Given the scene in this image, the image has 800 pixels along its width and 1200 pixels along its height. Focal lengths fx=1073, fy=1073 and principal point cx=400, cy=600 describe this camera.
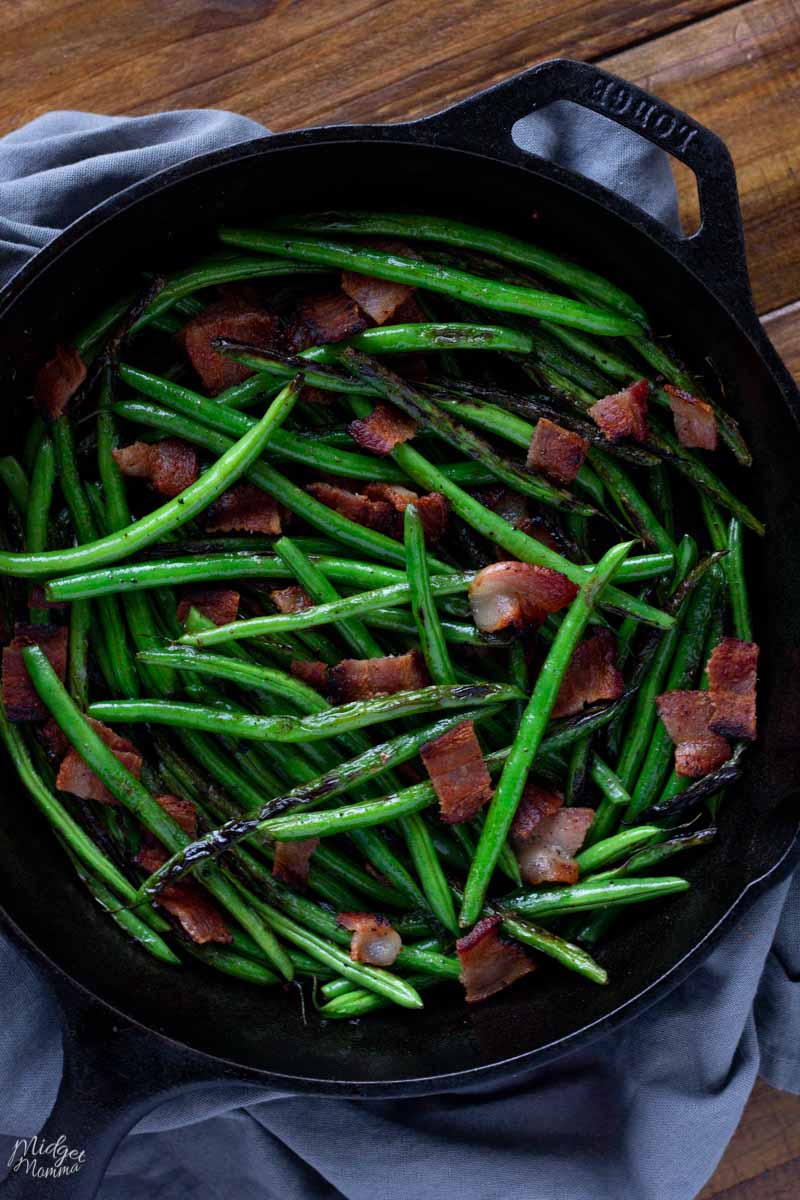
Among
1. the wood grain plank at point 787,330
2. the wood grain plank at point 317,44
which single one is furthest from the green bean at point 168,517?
the wood grain plank at point 787,330

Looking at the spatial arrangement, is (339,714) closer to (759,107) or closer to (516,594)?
(516,594)

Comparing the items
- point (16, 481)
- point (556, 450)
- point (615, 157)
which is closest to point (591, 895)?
point (556, 450)

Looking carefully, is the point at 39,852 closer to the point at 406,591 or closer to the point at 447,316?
the point at 406,591

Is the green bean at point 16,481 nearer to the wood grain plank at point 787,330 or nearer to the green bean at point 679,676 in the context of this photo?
the green bean at point 679,676

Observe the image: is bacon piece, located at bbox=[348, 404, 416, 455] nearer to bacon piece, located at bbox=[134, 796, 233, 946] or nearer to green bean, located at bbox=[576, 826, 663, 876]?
bacon piece, located at bbox=[134, 796, 233, 946]

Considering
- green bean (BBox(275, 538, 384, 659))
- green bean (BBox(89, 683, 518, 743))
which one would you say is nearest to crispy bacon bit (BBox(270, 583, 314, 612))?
green bean (BBox(275, 538, 384, 659))

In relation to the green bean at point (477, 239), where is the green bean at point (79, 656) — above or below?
below
